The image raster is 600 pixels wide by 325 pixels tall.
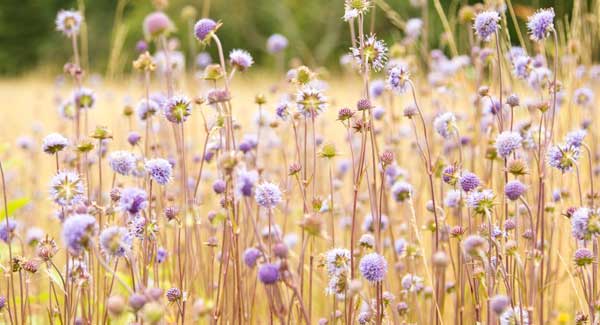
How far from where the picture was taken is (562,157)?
1196 mm

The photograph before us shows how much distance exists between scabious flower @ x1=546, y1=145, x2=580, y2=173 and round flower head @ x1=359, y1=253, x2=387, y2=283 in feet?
1.18

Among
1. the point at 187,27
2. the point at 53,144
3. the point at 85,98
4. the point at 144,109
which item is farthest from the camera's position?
the point at 187,27

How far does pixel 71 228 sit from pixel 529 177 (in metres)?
1.30

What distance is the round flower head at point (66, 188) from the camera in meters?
1.08

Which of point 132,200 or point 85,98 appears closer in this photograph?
point 132,200

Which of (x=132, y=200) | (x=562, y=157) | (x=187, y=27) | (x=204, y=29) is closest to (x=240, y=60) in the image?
(x=204, y=29)

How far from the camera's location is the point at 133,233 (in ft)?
3.94

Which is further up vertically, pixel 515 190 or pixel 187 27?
pixel 187 27

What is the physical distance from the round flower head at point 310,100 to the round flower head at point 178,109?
0.21 m

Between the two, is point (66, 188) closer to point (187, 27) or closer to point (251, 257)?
point (251, 257)

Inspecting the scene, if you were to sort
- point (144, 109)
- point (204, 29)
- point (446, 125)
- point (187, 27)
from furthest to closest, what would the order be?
point (187, 27), point (144, 109), point (446, 125), point (204, 29)

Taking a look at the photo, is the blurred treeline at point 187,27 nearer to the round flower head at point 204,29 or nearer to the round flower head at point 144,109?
the round flower head at point 144,109

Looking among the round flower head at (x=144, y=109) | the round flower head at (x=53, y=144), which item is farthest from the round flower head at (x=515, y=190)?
the round flower head at (x=144, y=109)

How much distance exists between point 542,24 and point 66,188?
0.86 m
